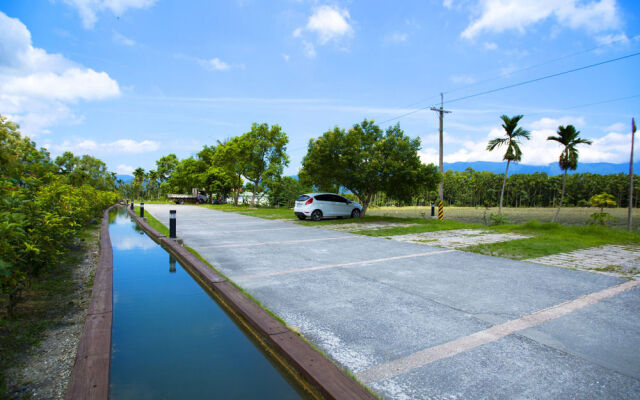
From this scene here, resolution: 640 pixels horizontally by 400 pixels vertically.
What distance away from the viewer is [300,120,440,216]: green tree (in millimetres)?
17953

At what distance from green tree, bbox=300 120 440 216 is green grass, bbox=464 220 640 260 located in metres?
5.16

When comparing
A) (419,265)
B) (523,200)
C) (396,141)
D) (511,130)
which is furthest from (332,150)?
(523,200)

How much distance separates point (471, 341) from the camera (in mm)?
3514

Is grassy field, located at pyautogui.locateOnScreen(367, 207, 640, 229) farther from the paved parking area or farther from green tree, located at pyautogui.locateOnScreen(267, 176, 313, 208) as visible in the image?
green tree, located at pyautogui.locateOnScreen(267, 176, 313, 208)

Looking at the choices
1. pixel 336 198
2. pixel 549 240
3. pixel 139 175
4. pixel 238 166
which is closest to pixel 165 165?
pixel 139 175

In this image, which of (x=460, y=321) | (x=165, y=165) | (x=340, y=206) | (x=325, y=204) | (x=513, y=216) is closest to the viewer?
(x=460, y=321)

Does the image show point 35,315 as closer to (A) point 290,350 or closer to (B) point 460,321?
(A) point 290,350

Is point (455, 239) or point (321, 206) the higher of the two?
point (321, 206)

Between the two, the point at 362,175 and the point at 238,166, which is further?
the point at 238,166

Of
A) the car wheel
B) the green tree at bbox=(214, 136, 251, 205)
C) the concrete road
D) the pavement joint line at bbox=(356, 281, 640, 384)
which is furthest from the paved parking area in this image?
the green tree at bbox=(214, 136, 251, 205)

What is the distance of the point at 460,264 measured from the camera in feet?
24.0

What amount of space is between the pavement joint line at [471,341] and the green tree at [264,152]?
32.3 m

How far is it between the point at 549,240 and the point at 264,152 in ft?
96.5

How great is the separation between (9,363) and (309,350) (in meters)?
2.55
